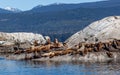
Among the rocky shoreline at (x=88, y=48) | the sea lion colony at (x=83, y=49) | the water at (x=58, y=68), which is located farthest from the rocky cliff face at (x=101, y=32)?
the water at (x=58, y=68)

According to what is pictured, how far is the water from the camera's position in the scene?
2928 inches

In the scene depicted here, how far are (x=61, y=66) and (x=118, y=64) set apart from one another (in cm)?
793

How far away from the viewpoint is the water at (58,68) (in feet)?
244

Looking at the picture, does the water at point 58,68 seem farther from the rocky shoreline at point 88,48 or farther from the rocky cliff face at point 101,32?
the rocky cliff face at point 101,32

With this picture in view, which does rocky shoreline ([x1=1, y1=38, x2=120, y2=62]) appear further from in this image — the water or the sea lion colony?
the water

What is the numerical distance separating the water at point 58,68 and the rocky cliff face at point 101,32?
35.1 feet

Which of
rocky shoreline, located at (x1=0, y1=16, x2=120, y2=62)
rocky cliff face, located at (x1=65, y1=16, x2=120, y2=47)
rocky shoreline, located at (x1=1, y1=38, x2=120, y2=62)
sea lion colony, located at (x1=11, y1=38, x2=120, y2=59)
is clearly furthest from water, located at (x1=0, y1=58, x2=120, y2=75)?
rocky cliff face, located at (x1=65, y1=16, x2=120, y2=47)

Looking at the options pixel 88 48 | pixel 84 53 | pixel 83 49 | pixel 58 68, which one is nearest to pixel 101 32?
pixel 88 48

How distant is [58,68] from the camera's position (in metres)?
81.1

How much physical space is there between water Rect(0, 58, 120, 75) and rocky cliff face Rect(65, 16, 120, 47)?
10691mm

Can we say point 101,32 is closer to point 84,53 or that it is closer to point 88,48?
point 88,48

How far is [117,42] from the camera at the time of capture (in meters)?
92.7

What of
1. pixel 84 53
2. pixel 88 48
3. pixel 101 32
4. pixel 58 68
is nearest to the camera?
pixel 58 68

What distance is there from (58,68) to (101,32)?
19.0 meters
